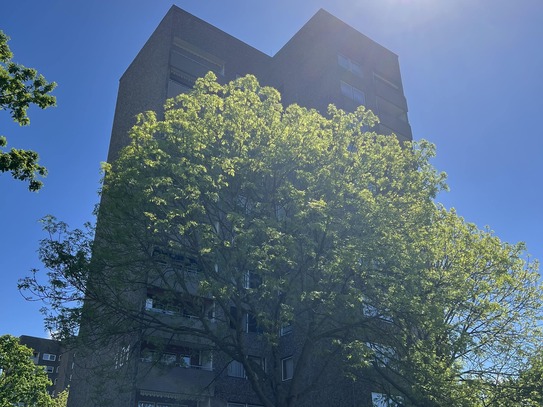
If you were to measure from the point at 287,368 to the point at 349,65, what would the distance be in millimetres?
23580

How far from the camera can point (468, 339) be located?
17.2 metres

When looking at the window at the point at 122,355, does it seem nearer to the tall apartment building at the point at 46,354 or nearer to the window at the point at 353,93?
the window at the point at 353,93

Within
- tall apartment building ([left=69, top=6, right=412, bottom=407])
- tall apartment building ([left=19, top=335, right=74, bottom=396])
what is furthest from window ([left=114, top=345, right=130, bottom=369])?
tall apartment building ([left=19, top=335, right=74, bottom=396])

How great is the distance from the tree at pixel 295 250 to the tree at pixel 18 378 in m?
22.8

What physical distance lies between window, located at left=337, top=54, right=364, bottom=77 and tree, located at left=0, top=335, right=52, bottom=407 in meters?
33.0

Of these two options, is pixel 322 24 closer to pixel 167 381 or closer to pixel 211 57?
pixel 211 57

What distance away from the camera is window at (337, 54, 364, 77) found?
3912cm

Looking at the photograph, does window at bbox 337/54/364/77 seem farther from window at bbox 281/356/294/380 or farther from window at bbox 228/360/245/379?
window at bbox 228/360/245/379

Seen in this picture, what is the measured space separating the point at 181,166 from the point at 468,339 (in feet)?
37.7

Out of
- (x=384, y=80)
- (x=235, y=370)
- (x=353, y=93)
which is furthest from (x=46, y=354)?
(x=384, y=80)

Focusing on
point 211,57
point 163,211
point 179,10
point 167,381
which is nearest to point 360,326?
point 163,211

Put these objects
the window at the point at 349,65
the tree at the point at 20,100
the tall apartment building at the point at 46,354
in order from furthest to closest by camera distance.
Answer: the tall apartment building at the point at 46,354 < the window at the point at 349,65 < the tree at the point at 20,100

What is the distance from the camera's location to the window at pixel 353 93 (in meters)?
37.3

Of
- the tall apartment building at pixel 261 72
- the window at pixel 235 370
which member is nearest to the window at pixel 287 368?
the tall apartment building at pixel 261 72
